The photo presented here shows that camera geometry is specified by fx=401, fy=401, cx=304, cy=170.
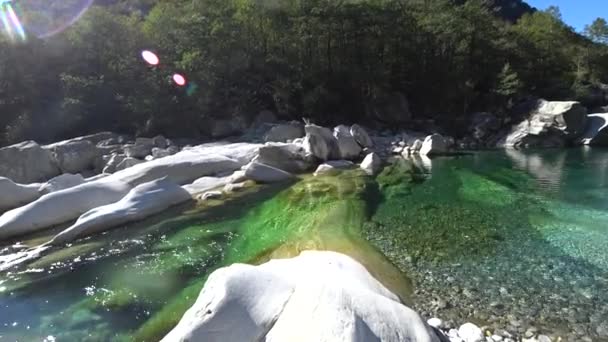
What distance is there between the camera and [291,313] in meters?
4.73

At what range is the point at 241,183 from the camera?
655 inches

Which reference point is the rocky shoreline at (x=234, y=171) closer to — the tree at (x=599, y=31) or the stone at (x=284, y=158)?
the stone at (x=284, y=158)

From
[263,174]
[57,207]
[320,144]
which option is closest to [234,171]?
[263,174]

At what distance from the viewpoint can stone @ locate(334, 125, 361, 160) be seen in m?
22.2

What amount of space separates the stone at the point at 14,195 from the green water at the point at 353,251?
4031 millimetres

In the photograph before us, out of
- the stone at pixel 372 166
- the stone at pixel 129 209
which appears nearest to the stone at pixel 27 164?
the stone at pixel 129 209

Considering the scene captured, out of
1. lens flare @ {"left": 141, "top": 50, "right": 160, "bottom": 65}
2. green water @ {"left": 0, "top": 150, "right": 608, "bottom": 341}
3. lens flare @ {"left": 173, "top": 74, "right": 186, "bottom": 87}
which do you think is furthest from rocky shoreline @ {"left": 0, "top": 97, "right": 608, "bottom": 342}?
lens flare @ {"left": 141, "top": 50, "right": 160, "bottom": 65}

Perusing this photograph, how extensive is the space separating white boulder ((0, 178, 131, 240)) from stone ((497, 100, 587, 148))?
26858 mm

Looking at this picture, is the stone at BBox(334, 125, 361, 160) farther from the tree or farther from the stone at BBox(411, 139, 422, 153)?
the tree

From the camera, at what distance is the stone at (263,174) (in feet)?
56.2

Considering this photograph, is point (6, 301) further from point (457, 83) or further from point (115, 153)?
point (457, 83)

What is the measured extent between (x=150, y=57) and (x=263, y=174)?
19863 mm

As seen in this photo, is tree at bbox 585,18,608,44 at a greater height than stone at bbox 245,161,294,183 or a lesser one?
greater

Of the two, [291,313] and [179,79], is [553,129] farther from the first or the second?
[291,313]
